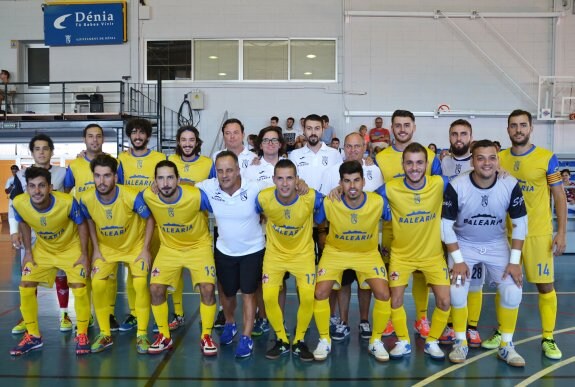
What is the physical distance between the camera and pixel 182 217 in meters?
4.89

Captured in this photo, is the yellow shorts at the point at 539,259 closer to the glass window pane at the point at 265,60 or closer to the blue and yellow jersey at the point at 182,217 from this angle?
the blue and yellow jersey at the point at 182,217

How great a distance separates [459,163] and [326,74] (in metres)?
11.3

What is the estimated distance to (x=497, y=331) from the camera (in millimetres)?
5227

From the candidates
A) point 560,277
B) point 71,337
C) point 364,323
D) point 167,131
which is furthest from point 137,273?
point 167,131

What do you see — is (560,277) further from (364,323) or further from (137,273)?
(137,273)

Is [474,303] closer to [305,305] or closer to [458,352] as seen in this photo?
[458,352]

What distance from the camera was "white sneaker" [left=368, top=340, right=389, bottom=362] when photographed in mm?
4691

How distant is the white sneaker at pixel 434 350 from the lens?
4.70 m

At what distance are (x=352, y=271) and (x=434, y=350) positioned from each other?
3.51 feet

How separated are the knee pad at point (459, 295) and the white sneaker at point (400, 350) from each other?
58 cm

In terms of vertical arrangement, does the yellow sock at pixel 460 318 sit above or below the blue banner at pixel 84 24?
below

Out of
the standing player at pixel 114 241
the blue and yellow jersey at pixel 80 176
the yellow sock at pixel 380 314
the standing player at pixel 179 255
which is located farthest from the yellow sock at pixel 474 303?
the blue and yellow jersey at pixel 80 176

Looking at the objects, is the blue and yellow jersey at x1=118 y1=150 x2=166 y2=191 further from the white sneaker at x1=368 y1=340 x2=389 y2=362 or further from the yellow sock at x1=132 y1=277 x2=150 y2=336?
the white sneaker at x1=368 y1=340 x2=389 y2=362

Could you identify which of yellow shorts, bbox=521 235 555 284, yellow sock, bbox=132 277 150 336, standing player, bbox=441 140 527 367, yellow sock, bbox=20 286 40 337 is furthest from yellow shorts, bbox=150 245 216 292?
yellow shorts, bbox=521 235 555 284
